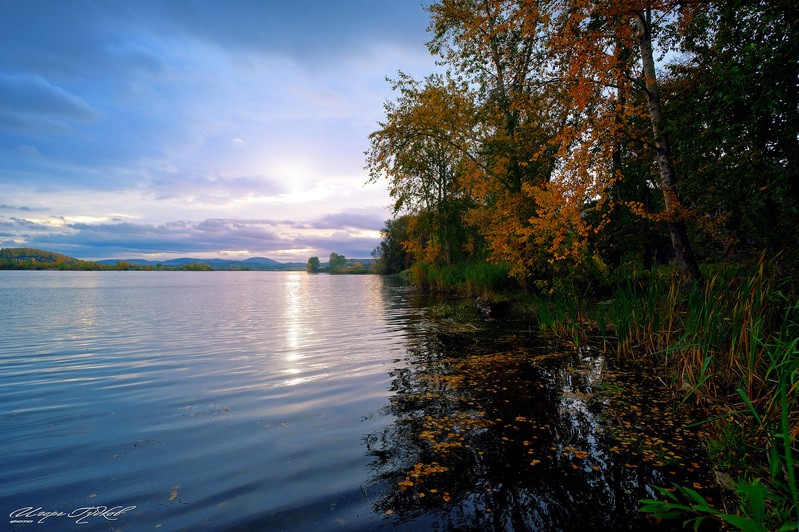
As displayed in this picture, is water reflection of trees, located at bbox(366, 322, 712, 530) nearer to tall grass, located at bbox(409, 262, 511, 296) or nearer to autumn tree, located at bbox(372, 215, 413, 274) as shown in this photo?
tall grass, located at bbox(409, 262, 511, 296)

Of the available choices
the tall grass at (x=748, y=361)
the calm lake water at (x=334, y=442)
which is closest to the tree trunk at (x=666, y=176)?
the tall grass at (x=748, y=361)

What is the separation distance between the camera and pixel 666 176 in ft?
36.2

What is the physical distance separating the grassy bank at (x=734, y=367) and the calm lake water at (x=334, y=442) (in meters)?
0.54

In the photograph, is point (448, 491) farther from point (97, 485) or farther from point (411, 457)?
point (97, 485)

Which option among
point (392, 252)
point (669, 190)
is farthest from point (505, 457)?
point (392, 252)

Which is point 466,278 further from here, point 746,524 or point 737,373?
point 746,524

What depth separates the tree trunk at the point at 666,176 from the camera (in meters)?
10.7

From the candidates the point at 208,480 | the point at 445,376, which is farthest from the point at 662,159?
the point at 208,480

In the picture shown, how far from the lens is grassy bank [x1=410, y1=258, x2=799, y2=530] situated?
3271mm

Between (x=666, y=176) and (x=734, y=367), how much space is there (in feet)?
23.2

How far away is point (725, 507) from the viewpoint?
366 cm

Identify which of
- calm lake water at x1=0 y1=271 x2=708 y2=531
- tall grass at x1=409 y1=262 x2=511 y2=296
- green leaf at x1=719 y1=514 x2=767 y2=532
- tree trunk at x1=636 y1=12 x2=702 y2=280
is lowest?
calm lake water at x1=0 y1=271 x2=708 y2=531

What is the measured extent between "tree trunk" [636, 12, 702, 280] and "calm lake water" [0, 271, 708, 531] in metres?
4.12

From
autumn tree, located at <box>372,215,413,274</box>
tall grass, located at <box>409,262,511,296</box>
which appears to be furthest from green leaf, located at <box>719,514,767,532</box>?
autumn tree, located at <box>372,215,413,274</box>
